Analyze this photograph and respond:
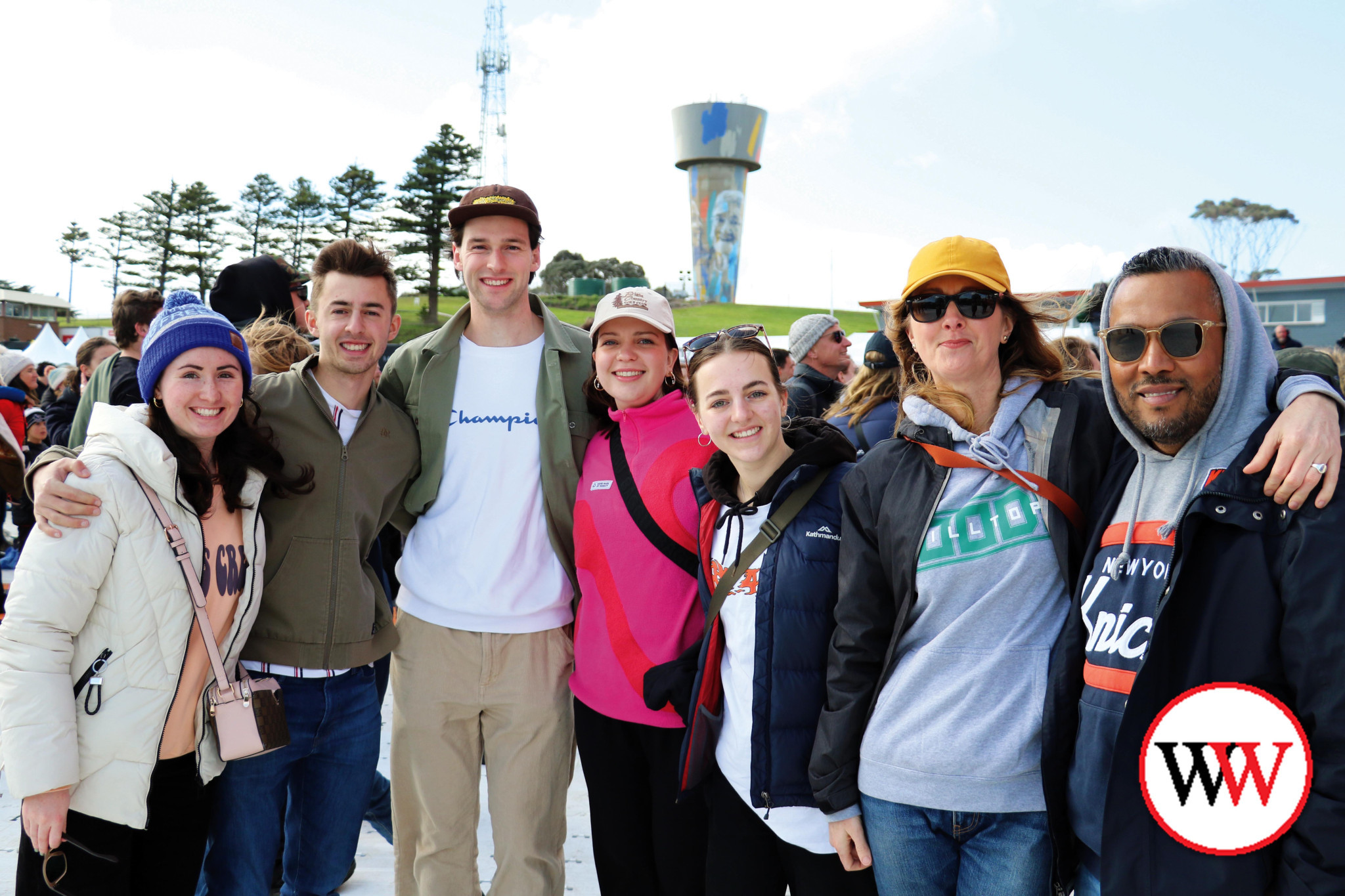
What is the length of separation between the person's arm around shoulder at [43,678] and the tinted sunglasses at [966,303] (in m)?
2.26

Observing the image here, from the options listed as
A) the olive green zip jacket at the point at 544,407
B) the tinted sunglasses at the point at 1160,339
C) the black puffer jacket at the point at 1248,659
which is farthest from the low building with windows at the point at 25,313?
the black puffer jacket at the point at 1248,659

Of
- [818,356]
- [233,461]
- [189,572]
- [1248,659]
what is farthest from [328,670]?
[818,356]

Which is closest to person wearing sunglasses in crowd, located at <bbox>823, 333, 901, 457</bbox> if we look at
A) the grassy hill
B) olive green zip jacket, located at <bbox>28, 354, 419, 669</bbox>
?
olive green zip jacket, located at <bbox>28, 354, 419, 669</bbox>

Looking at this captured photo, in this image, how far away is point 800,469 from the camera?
7.35ft

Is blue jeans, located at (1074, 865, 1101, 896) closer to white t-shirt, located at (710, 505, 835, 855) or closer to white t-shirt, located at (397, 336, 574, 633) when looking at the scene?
white t-shirt, located at (710, 505, 835, 855)

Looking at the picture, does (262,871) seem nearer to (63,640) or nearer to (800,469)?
(63,640)

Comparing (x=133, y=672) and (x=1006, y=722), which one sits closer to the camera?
(x=1006, y=722)

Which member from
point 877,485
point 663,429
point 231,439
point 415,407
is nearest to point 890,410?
point 663,429

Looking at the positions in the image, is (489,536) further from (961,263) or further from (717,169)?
(717,169)

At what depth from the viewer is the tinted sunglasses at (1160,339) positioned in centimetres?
164

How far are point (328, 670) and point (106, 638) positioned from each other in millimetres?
643

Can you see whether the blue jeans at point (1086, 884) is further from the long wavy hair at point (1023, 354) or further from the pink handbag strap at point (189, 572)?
the pink handbag strap at point (189, 572)

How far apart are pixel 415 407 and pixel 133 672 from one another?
1192mm

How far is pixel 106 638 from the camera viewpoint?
204 cm
